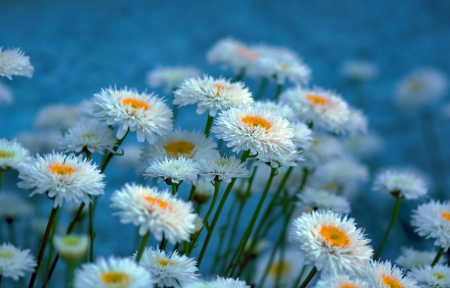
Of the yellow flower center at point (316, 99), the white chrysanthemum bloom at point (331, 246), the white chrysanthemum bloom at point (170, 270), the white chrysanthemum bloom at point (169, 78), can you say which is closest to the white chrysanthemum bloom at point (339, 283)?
the white chrysanthemum bloom at point (331, 246)

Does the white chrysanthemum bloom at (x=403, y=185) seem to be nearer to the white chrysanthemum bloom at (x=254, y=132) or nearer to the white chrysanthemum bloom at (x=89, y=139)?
the white chrysanthemum bloom at (x=254, y=132)

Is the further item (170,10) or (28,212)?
(170,10)

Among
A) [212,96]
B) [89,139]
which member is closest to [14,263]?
[89,139]

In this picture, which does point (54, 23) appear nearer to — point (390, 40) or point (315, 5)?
point (315, 5)

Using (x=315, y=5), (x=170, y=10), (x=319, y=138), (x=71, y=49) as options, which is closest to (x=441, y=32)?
(x=315, y=5)

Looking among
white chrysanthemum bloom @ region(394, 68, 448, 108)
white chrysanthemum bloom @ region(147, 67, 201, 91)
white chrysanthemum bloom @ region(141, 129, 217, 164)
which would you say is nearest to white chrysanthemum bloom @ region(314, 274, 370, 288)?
white chrysanthemum bloom @ region(141, 129, 217, 164)

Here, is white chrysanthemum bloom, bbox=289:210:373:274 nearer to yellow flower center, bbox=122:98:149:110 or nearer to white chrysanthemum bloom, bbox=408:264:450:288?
white chrysanthemum bloom, bbox=408:264:450:288
